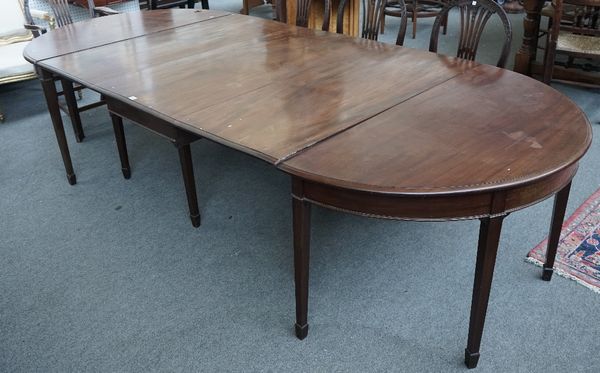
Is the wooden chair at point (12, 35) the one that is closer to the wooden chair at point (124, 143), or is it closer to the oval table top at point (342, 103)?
the wooden chair at point (124, 143)

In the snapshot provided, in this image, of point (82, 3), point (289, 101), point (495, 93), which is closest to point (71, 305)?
point (289, 101)

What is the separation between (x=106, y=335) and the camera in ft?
5.74

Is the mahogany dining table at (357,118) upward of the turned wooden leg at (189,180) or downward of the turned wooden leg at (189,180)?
upward

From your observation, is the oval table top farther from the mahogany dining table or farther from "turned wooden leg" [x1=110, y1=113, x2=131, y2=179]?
"turned wooden leg" [x1=110, y1=113, x2=131, y2=179]

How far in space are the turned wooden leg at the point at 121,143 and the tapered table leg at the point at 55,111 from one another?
0.79 feet

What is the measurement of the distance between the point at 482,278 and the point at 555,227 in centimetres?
53

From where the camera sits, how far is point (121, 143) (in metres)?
2.57

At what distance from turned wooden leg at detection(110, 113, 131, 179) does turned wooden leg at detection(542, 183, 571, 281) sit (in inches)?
72.3

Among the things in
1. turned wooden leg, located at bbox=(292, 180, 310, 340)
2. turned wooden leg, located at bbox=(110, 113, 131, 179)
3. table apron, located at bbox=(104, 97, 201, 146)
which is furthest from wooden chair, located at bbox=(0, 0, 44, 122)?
turned wooden leg, located at bbox=(292, 180, 310, 340)

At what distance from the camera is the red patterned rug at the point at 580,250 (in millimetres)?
1934

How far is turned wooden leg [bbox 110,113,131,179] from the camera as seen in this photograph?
248cm

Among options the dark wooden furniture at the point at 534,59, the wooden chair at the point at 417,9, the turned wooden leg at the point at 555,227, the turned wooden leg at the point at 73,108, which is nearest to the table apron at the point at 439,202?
the turned wooden leg at the point at 555,227

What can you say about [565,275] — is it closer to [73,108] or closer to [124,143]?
[124,143]

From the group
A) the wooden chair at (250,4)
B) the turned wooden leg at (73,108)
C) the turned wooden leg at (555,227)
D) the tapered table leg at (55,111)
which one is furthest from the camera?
the wooden chair at (250,4)
